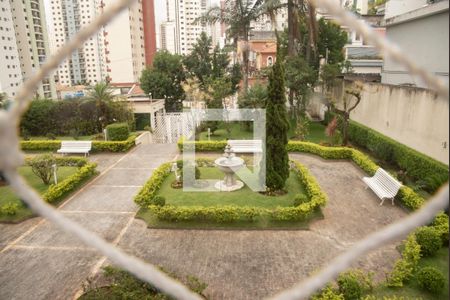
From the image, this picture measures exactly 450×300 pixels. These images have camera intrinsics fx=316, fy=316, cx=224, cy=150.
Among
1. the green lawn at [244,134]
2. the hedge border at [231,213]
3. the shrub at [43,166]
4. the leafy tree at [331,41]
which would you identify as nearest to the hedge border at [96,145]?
the green lawn at [244,134]

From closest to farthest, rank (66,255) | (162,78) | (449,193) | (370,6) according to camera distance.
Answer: (449,193) → (66,255) → (162,78) → (370,6)

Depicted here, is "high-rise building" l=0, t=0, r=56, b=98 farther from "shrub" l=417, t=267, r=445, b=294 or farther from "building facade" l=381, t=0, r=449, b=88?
"shrub" l=417, t=267, r=445, b=294

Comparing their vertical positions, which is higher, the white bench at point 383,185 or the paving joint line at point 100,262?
the white bench at point 383,185

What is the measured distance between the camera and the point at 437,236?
694 centimetres

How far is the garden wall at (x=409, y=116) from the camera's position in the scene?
10.4 m

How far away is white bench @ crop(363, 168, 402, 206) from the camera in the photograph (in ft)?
31.4

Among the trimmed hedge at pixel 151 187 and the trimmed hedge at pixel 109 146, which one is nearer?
the trimmed hedge at pixel 151 187

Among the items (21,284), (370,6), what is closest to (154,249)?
(21,284)

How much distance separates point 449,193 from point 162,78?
89.5 ft

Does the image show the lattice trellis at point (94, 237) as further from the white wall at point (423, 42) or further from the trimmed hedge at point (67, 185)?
the white wall at point (423, 42)

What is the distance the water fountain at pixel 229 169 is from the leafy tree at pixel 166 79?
17.5 m

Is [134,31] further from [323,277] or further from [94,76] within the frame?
[323,277]

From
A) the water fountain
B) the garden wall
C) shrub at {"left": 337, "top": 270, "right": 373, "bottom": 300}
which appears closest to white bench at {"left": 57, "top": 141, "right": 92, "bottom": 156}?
the water fountain

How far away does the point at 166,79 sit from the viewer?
2688 cm
